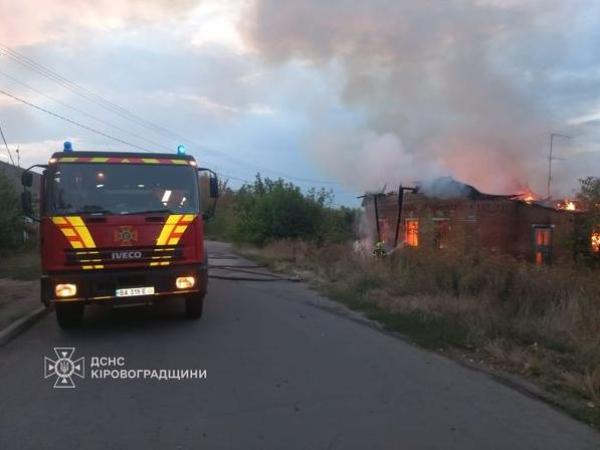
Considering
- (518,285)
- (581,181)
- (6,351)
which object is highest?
(581,181)

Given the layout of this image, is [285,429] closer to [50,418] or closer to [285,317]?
[50,418]

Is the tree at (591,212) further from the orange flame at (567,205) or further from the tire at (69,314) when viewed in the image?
the tire at (69,314)

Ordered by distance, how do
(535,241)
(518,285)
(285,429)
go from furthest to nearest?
1. (535,241)
2. (518,285)
3. (285,429)

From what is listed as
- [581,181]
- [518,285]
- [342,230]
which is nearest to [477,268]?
[518,285]

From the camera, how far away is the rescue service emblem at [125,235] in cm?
732

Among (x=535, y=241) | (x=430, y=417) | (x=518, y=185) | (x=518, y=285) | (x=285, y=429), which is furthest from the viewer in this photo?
(x=518, y=185)

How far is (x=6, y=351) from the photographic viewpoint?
6.80 metres

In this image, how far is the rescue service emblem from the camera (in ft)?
24.0

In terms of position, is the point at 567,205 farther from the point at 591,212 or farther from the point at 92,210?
the point at 92,210

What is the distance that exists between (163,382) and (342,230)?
835 inches

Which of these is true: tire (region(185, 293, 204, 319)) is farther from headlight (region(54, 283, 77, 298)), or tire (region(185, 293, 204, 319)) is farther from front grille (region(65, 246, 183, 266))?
headlight (region(54, 283, 77, 298))

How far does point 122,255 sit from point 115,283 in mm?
389

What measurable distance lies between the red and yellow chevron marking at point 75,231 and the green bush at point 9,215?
10132 millimetres

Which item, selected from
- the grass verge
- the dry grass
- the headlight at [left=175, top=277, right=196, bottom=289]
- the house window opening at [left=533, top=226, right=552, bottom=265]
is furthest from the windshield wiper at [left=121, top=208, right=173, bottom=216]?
the house window opening at [left=533, top=226, right=552, bottom=265]
